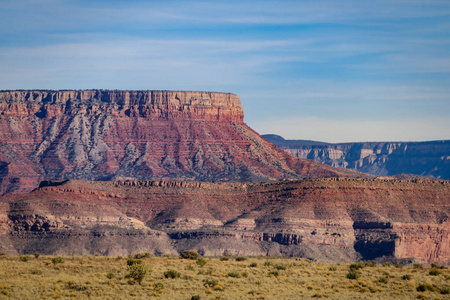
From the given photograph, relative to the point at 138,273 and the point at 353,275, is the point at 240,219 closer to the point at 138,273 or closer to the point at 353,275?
the point at 353,275

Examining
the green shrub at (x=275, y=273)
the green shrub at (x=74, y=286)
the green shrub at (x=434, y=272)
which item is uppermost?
the green shrub at (x=434, y=272)

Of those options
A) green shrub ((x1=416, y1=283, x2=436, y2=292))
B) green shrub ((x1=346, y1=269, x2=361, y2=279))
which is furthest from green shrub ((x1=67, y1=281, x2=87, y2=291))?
green shrub ((x1=416, y1=283, x2=436, y2=292))

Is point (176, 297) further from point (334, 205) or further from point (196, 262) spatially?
point (334, 205)

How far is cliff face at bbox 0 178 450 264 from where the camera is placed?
13712 cm

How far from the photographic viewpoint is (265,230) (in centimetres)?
14488

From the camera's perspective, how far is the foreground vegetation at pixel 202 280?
6262cm

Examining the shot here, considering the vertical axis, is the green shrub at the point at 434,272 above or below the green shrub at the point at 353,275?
above

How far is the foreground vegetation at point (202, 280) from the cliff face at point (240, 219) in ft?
187

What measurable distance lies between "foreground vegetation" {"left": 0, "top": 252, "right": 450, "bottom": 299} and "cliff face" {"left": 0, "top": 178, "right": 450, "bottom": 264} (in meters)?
56.9

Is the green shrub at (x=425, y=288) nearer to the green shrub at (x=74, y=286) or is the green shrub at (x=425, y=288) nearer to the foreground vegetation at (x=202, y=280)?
the foreground vegetation at (x=202, y=280)

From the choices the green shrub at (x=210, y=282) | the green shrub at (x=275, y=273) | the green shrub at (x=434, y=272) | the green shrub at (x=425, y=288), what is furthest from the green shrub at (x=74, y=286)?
the green shrub at (x=434, y=272)

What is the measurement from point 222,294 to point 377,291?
34.0 ft

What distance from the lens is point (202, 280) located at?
67.4 meters

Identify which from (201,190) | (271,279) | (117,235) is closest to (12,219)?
(117,235)
